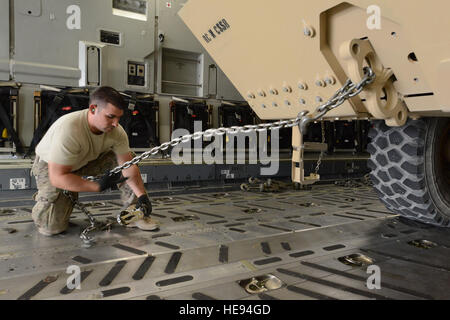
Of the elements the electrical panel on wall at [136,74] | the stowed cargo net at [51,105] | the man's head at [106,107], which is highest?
the electrical panel on wall at [136,74]

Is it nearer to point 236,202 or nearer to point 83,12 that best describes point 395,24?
point 236,202

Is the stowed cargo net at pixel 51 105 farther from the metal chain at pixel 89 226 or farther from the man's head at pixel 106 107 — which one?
the man's head at pixel 106 107

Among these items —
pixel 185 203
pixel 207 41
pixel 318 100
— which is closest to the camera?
pixel 318 100

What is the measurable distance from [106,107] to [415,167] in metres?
2.40

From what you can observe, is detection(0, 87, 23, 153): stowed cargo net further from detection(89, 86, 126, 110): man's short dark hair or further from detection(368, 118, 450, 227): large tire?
detection(368, 118, 450, 227): large tire

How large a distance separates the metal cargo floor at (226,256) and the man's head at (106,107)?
36.5 inches

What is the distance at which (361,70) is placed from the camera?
171 cm

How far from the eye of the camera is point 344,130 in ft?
27.1

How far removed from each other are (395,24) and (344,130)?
6.92 meters

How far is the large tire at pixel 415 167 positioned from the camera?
2.55 meters

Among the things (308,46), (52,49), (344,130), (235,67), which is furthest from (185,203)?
(344,130)

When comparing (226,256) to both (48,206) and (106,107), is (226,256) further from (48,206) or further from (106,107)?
(48,206)

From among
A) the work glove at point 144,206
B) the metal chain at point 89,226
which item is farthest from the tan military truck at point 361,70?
the metal chain at point 89,226

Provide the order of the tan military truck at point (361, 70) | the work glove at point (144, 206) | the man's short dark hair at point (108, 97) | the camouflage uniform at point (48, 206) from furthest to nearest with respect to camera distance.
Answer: the work glove at point (144, 206) < the camouflage uniform at point (48, 206) < the man's short dark hair at point (108, 97) < the tan military truck at point (361, 70)
